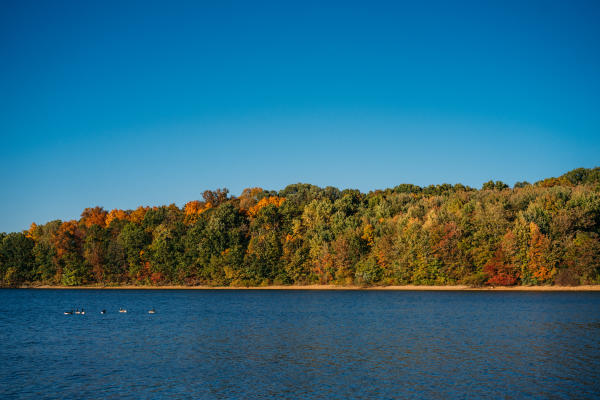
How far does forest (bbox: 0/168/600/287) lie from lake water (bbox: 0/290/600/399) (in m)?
44.8

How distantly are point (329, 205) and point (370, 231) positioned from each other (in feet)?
53.7

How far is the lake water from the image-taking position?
88.2 feet

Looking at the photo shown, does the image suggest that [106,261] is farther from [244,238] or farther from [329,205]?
[329,205]

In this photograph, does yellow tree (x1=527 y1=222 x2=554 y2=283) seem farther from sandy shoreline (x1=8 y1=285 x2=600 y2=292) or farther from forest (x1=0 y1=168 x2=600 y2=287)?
sandy shoreline (x1=8 y1=285 x2=600 y2=292)

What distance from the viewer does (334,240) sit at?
131 metres

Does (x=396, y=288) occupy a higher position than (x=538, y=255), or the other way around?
(x=538, y=255)

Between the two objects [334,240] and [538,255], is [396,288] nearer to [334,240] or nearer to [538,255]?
[334,240]

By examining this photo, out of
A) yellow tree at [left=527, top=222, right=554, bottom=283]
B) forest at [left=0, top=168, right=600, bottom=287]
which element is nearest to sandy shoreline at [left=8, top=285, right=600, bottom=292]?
forest at [left=0, top=168, right=600, bottom=287]

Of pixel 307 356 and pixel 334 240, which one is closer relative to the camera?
pixel 307 356

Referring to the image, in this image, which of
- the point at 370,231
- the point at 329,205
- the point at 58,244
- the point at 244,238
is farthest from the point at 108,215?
the point at 370,231

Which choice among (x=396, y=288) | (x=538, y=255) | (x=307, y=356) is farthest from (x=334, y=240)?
(x=307, y=356)

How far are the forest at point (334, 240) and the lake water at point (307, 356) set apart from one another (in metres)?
44.8

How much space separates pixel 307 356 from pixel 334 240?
95709 mm

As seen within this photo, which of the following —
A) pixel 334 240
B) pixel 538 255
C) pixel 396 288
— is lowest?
pixel 396 288
